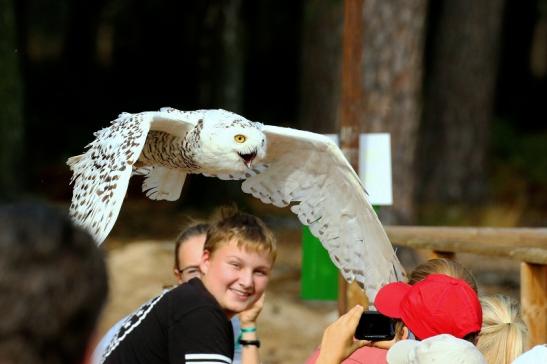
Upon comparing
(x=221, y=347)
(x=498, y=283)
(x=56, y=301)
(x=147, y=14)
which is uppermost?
(x=147, y=14)

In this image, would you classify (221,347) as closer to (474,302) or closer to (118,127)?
(474,302)

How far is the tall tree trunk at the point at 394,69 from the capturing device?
26.0 feet

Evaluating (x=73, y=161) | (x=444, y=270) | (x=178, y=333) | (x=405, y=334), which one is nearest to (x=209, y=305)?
(x=178, y=333)

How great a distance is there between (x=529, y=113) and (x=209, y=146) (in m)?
16.3

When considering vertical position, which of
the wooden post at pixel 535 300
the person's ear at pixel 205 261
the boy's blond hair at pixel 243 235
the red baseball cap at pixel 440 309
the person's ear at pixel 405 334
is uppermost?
the boy's blond hair at pixel 243 235

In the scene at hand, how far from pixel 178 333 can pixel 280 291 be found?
6.07 meters

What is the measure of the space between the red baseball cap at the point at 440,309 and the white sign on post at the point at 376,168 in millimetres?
1797

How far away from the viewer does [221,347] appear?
2.63 metres

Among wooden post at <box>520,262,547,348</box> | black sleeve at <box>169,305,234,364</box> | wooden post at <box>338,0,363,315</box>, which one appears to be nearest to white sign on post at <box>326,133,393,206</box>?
wooden post at <box>338,0,363,315</box>

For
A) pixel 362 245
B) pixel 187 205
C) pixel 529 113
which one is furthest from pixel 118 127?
pixel 529 113

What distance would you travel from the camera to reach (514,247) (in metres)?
4.21

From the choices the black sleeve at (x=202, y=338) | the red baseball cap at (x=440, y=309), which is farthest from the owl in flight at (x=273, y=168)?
the red baseball cap at (x=440, y=309)

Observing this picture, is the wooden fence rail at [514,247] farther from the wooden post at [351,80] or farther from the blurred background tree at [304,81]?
the blurred background tree at [304,81]

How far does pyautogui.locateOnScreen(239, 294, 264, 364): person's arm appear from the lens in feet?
10.6
